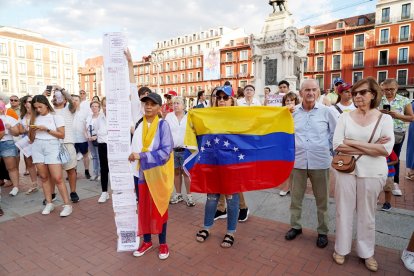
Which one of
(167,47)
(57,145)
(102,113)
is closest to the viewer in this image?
(57,145)

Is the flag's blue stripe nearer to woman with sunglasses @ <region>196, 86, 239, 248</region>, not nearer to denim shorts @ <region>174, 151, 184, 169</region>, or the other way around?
woman with sunglasses @ <region>196, 86, 239, 248</region>

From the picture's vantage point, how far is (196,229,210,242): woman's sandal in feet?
12.5

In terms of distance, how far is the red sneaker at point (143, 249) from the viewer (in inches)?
138

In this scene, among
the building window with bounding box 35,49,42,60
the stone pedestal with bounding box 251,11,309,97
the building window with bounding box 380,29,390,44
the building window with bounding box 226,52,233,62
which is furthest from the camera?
the building window with bounding box 35,49,42,60

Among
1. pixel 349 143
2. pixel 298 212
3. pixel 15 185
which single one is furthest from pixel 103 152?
pixel 349 143

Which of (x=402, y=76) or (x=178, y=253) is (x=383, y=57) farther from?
(x=178, y=253)

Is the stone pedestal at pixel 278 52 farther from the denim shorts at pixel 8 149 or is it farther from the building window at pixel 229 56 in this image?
the building window at pixel 229 56

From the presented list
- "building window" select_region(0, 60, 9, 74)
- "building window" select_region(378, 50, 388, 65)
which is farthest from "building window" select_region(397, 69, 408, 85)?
"building window" select_region(0, 60, 9, 74)

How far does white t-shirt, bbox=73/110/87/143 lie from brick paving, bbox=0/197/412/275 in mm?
2775

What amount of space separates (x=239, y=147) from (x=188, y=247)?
1.48 meters

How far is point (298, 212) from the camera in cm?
390

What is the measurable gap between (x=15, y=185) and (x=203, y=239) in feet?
15.5

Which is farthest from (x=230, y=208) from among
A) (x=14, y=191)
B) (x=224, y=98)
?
(x=14, y=191)

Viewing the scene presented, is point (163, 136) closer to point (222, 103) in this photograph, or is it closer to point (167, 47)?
point (222, 103)
